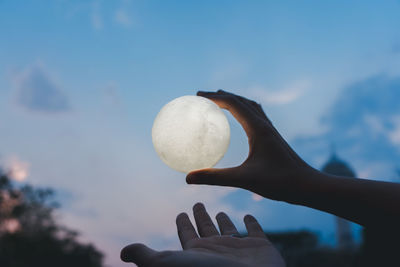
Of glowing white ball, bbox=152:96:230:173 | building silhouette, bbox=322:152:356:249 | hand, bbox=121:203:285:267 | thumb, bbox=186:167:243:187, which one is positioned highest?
building silhouette, bbox=322:152:356:249

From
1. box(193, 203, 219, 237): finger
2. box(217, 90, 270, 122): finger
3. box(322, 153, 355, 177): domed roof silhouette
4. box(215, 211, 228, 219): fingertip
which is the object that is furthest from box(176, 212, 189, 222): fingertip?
box(322, 153, 355, 177): domed roof silhouette

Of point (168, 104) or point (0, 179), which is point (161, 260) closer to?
point (168, 104)

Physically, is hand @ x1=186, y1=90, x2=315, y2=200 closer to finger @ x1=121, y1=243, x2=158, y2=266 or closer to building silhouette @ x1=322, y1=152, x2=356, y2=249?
finger @ x1=121, y1=243, x2=158, y2=266

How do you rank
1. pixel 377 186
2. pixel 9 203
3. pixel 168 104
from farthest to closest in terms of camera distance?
pixel 9 203 → pixel 168 104 → pixel 377 186

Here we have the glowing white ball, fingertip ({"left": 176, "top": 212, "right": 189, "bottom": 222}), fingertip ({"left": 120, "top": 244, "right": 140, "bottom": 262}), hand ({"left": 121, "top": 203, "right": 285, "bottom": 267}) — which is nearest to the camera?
hand ({"left": 121, "top": 203, "right": 285, "bottom": 267})

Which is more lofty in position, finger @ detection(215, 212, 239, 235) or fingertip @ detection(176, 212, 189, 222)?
fingertip @ detection(176, 212, 189, 222)

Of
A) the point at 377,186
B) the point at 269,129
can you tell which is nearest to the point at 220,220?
the point at 269,129

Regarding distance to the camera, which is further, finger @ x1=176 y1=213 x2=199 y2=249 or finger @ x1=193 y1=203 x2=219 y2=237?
finger @ x1=193 y1=203 x2=219 y2=237

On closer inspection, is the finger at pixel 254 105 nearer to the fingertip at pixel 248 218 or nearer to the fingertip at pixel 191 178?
the fingertip at pixel 191 178

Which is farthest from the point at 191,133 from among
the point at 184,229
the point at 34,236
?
the point at 34,236
